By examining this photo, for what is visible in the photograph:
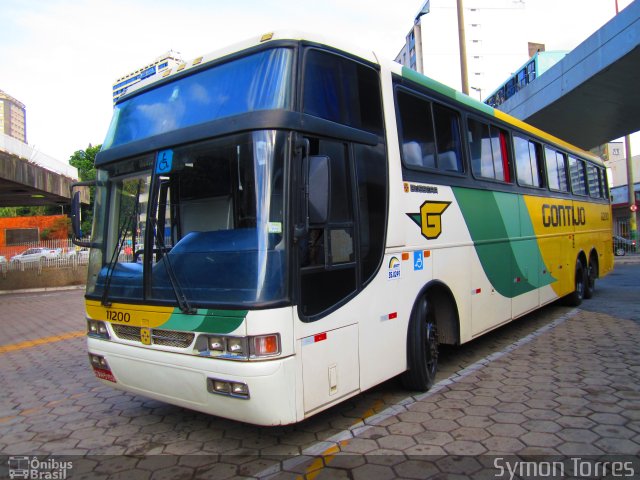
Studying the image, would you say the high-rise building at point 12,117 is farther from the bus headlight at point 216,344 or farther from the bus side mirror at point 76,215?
the bus headlight at point 216,344

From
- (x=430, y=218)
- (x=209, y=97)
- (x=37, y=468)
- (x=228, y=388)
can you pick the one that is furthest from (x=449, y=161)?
(x=37, y=468)

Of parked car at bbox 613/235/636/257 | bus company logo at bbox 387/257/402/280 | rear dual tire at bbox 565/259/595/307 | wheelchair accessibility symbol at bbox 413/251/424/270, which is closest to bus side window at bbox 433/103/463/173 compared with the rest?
wheelchair accessibility symbol at bbox 413/251/424/270

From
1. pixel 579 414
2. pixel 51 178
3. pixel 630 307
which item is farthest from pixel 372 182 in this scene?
pixel 51 178

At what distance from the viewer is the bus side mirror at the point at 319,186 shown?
134 inches

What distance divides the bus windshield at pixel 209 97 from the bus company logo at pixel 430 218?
1.92m

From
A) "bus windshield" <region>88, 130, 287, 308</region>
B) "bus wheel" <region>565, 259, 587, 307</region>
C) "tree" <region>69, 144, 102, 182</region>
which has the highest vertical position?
"tree" <region>69, 144, 102, 182</region>

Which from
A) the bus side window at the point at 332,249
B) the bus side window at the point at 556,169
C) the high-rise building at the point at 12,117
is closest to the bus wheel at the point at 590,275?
the bus side window at the point at 556,169

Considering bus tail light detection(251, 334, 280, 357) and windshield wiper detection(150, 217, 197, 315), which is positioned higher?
windshield wiper detection(150, 217, 197, 315)

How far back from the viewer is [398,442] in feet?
12.2

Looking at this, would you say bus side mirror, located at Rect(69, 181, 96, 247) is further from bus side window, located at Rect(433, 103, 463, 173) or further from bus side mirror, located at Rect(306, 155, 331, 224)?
bus side window, located at Rect(433, 103, 463, 173)

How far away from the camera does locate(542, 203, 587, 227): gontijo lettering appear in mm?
8171

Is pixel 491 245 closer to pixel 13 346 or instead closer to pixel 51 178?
pixel 13 346

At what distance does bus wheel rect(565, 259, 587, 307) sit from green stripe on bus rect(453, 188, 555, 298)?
8.00ft

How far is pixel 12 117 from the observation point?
71812mm
